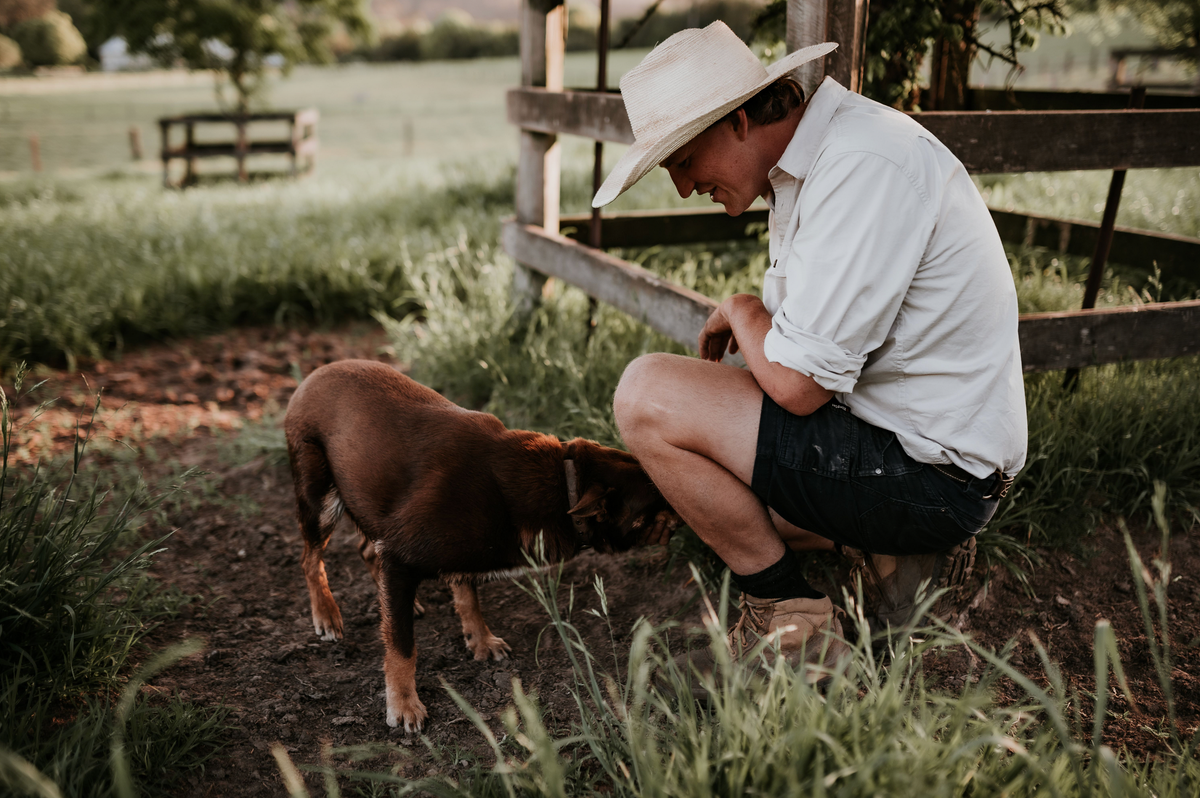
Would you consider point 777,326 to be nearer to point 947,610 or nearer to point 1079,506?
point 947,610

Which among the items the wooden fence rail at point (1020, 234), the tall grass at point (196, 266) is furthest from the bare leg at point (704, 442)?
the tall grass at point (196, 266)

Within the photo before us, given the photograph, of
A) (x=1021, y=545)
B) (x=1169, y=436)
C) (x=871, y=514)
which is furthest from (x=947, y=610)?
(x=1169, y=436)

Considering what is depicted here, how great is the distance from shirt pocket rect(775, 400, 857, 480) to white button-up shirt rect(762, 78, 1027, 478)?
6cm

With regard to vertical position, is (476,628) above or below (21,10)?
below

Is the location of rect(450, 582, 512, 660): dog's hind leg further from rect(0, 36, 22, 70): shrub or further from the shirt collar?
rect(0, 36, 22, 70): shrub

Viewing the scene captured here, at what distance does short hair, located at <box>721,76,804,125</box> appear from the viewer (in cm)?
212

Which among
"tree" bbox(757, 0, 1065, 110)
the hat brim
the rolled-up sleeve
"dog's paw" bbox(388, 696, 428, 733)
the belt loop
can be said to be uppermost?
"tree" bbox(757, 0, 1065, 110)

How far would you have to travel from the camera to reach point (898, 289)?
6.20 ft

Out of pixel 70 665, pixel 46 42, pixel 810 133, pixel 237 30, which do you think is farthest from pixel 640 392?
pixel 46 42

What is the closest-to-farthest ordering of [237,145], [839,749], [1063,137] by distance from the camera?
[839,749], [1063,137], [237,145]

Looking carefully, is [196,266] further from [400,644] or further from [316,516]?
[400,644]

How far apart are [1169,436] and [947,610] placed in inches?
54.5

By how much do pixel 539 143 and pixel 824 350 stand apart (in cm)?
296

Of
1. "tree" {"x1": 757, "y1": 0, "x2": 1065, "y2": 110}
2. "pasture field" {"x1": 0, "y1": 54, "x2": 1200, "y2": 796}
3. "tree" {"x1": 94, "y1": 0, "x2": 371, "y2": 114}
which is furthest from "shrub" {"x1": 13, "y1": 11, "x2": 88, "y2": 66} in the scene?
"tree" {"x1": 757, "y1": 0, "x2": 1065, "y2": 110}
